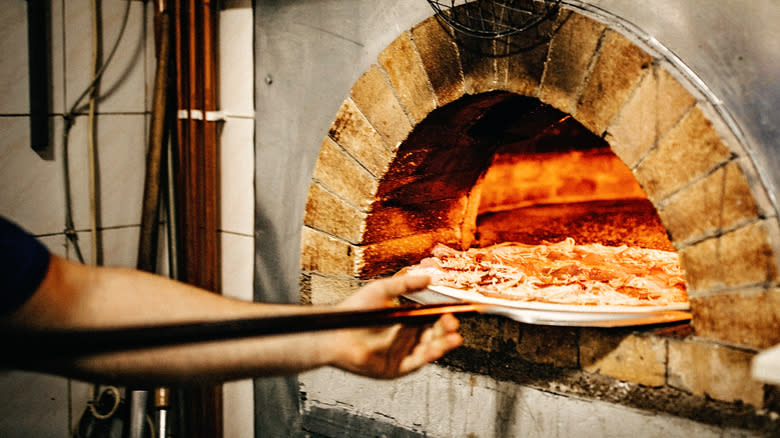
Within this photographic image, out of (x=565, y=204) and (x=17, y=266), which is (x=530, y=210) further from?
(x=17, y=266)

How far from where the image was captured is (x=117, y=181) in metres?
3.31

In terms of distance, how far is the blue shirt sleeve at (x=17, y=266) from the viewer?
1200 millimetres

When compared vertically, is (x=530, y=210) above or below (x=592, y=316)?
above

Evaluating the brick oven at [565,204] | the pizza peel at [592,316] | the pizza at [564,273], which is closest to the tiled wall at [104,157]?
the brick oven at [565,204]

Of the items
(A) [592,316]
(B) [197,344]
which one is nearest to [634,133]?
(A) [592,316]

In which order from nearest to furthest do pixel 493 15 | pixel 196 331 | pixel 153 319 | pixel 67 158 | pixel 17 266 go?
pixel 196 331, pixel 17 266, pixel 153 319, pixel 493 15, pixel 67 158

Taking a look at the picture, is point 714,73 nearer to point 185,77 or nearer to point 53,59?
point 185,77

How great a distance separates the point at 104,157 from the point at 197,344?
2.33m

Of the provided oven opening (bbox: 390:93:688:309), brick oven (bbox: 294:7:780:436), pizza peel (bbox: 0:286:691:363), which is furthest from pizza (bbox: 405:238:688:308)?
pizza peel (bbox: 0:286:691:363)

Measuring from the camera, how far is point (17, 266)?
1.22 m

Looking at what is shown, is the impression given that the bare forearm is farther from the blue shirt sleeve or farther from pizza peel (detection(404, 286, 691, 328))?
pizza peel (detection(404, 286, 691, 328))

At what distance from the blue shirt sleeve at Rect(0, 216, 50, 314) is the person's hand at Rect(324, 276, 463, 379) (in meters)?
0.64

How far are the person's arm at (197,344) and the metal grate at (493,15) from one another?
1.07 metres

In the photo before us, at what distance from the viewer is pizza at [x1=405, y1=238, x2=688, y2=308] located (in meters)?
2.24
